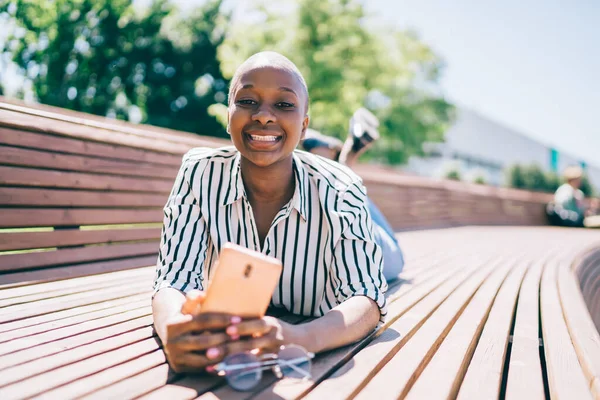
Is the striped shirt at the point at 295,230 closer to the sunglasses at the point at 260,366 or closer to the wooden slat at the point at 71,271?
the sunglasses at the point at 260,366

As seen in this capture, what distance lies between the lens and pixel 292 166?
2.10 meters

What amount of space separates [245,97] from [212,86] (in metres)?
22.5

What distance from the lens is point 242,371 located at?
137 centimetres

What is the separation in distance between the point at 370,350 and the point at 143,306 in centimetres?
120

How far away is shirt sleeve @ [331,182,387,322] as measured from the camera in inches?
73.6

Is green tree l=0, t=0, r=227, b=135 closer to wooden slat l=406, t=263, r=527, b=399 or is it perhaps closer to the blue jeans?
the blue jeans

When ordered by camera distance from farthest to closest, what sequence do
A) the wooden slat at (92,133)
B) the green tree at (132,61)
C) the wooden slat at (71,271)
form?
the green tree at (132,61), the wooden slat at (92,133), the wooden slat at (71,271)

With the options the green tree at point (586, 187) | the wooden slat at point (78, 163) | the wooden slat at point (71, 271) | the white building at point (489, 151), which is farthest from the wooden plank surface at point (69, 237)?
the white building at point (489, 151)

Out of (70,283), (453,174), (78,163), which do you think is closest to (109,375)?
(70,283)

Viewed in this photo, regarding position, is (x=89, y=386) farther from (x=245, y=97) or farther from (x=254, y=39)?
(x=254, y=39)

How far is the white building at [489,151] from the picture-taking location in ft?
109

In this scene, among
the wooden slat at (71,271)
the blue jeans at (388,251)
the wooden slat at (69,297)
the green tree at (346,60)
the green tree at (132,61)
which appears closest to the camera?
the wooden slat at (69,297)

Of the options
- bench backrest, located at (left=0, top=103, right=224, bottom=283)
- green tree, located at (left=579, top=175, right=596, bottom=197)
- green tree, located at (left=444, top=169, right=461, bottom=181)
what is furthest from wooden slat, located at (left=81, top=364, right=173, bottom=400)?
green tree, located at (left=579, top=175, right=596, bottom=197)

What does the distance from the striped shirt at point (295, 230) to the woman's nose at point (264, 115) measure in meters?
0.36
